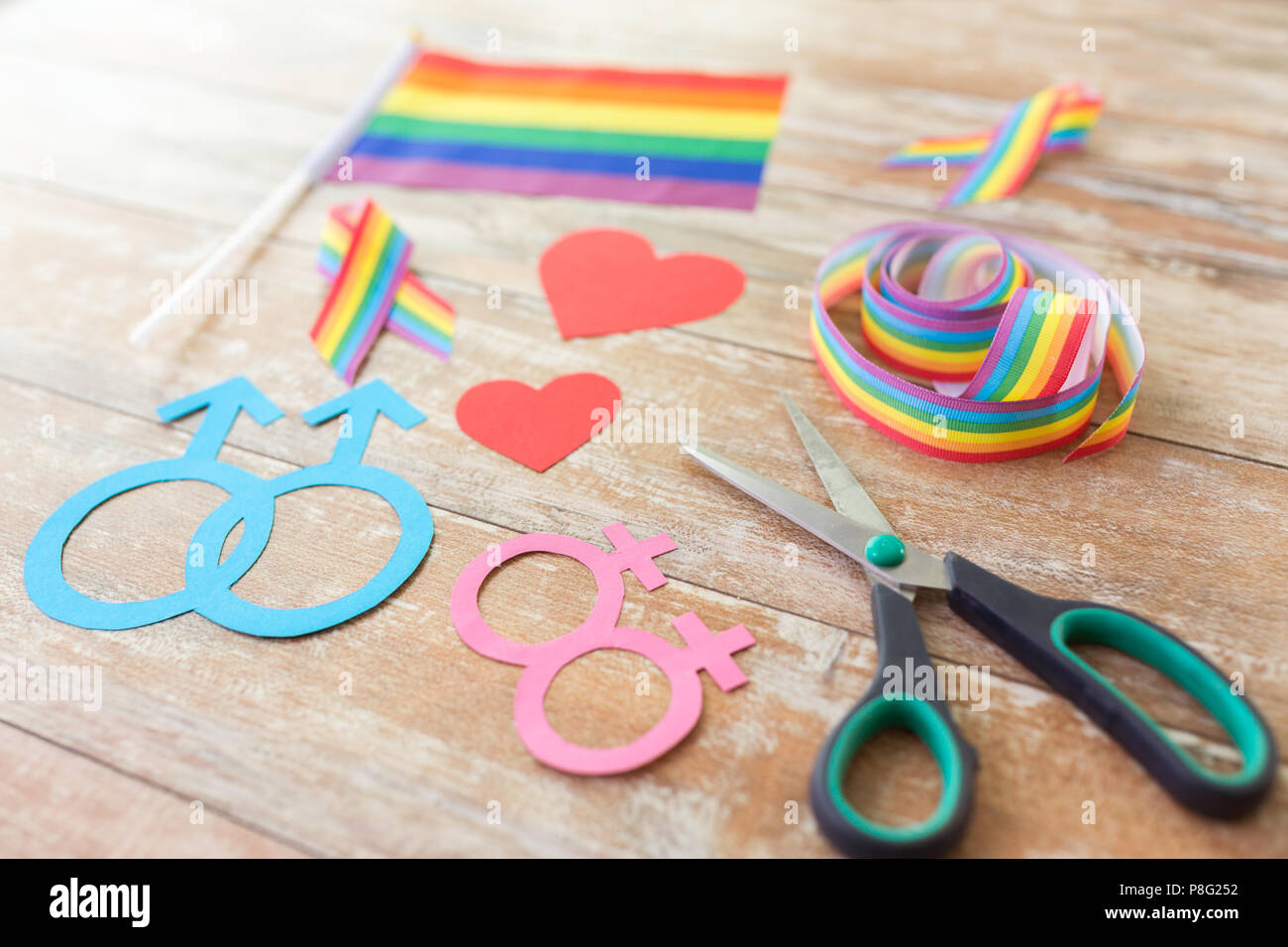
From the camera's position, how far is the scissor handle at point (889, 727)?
549 millimetres

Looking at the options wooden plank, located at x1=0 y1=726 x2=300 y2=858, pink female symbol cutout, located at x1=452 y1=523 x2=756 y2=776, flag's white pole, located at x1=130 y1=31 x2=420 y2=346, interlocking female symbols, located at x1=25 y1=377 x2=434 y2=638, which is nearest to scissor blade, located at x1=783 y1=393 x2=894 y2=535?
pink female symbol cutout, located at x1=452 y1=523 x2=756 y2=776

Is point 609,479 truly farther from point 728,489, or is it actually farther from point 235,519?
point 235,519

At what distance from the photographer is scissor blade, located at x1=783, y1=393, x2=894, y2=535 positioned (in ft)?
2.41

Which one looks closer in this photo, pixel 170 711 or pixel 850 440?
pixel 170 711

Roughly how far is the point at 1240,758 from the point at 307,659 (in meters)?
0.56

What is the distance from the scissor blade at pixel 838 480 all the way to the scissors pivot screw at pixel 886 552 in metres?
0.02

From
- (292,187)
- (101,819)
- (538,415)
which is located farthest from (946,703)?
(292,187)

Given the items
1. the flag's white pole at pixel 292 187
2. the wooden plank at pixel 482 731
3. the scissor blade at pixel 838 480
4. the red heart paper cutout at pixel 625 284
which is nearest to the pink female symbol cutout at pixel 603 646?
the wooden plank at pixel 482 731

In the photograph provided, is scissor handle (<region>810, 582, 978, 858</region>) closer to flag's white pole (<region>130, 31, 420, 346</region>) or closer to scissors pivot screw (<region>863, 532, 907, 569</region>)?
scissors pivot screw (<region>863, 532, 907, 569</region>)

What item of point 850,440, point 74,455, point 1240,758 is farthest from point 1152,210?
point 74,455

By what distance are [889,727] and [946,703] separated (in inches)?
1.5

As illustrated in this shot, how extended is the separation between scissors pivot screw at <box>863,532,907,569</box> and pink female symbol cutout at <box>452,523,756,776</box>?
0.10 metres

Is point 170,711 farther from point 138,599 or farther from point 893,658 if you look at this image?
point 893,658
